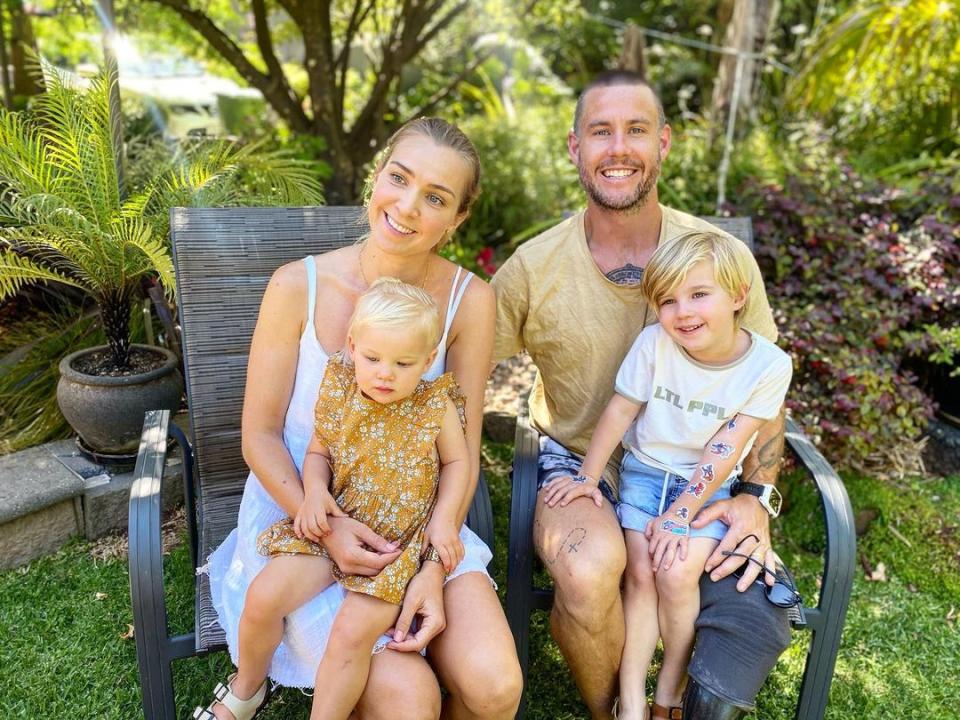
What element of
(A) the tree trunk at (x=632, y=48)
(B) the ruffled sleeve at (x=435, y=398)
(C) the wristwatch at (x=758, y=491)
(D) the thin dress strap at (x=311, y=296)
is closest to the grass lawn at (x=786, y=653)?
(C) the wristwatch at (x=758, y=491)

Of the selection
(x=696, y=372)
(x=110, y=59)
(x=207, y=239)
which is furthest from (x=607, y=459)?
(x=110, y=59)

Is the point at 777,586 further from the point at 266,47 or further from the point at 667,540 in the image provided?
Answer: the point at 266,47

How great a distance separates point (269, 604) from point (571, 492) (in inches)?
36.2

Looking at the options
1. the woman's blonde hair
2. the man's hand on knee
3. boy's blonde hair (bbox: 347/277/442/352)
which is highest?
the woman's blonde hair

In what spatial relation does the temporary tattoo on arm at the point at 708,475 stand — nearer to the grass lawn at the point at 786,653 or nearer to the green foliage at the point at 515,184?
the grass lawn at the point at 786,653

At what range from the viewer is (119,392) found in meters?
3.22

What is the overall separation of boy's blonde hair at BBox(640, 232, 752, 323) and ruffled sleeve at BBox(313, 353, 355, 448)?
0.89 meters

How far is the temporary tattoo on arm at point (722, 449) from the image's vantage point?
2.30 m

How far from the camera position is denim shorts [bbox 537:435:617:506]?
8.32ft

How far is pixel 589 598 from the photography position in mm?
2135

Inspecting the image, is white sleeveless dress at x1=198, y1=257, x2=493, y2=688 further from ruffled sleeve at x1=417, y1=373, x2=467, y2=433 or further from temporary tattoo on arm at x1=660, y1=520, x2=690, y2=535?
temporary tattoo on arm at x1=660, y1=520, x2=690, y2=535

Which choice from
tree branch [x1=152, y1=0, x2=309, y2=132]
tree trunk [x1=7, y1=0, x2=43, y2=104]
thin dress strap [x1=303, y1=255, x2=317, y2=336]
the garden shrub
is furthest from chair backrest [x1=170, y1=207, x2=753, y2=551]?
tree trunk [x1=7, y1=0, x2=43, y2=104]

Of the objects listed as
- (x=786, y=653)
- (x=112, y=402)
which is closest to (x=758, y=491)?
(x=786, y=653)

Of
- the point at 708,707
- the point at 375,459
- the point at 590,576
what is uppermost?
the point at 375,459
